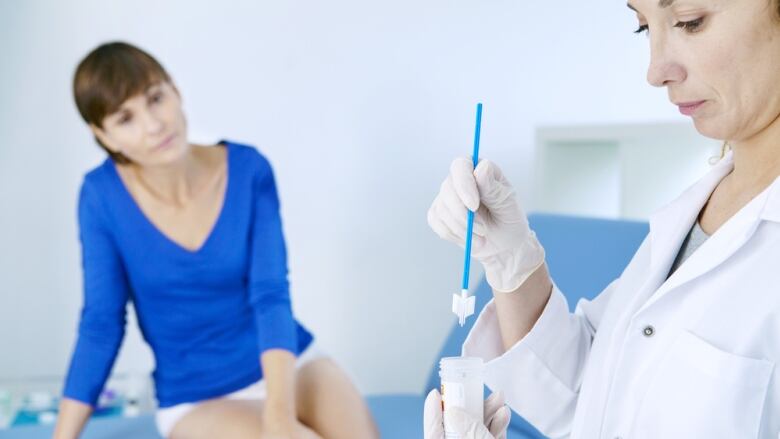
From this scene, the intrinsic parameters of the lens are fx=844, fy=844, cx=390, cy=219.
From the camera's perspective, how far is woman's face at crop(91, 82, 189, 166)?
5.82 feet

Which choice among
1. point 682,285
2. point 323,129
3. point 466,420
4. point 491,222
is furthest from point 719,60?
point 323,129

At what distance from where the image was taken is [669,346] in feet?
3.13

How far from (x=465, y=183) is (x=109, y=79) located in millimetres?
1020

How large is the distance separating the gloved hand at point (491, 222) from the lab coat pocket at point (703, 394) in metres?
0.25

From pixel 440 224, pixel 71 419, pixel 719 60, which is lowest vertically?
pixel 71 419

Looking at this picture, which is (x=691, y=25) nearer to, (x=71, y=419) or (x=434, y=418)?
(x=434, y=418)

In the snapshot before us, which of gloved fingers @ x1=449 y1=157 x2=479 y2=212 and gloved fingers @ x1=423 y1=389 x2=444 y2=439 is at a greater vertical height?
Answer: gloved fingers @ x1=449 y1=157 x2=479 y2=212

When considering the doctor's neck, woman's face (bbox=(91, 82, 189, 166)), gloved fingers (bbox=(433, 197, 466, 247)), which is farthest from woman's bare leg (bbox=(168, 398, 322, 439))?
the doctor's neck

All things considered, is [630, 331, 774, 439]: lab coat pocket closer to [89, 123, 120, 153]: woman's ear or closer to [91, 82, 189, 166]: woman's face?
[91, 82, 189, 166]: woman's face

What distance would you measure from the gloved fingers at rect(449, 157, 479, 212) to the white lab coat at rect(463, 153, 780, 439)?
21cm

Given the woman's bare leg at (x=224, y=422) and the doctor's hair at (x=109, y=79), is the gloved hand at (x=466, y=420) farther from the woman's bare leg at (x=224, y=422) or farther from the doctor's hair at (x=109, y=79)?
the doctor's hair at (x=109, y=79)

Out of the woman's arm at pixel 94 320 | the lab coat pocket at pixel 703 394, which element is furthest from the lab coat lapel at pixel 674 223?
the woman's arm at pixel 94 320

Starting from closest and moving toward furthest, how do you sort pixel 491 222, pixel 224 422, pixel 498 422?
1. pixel 498 422
2. pixel 491 222
3. pixel 224 422

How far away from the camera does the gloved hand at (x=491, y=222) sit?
1.05 meters
